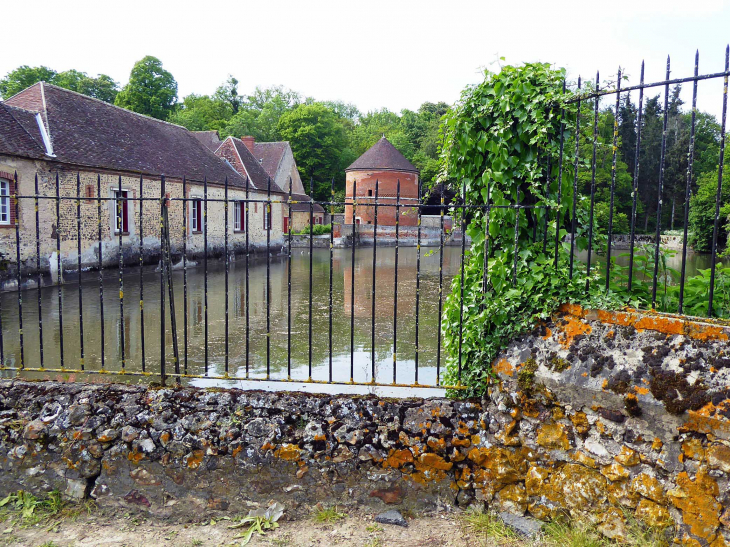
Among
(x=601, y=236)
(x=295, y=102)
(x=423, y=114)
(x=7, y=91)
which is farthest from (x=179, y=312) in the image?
(x=295, y=102)

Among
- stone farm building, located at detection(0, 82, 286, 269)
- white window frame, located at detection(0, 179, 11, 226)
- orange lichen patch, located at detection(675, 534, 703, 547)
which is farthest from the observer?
stone farm building, located at detection(0, 82, 286, 269)

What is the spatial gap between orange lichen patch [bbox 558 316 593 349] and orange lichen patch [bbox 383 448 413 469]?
1.16 meters

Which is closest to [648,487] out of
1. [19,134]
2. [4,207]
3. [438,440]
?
[438,440]

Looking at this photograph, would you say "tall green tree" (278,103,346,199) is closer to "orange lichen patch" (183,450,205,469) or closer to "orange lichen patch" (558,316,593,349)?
"orange lichen patch" (183,450,205,469)

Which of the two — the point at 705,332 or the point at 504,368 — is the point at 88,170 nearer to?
the point at 504,368

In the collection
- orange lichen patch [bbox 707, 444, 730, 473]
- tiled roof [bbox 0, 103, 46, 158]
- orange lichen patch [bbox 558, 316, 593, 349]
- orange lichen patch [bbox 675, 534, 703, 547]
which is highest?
tiled roof [bbox 0, 103, 46, 158]

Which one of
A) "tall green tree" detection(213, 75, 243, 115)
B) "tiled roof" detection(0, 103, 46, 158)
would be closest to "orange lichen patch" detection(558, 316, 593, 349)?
"tiled roof" detection(0, 103, 46, 158)

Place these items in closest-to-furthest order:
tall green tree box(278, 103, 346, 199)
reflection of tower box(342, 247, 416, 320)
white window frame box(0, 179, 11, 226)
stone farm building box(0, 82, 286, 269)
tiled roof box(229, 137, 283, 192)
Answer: reflection of tower box(342, 247, 416, 320)
white window frame box(0, 179, 11, 226)
stone farm building box(0, 82, 286, 269)
tiled roof box(229, 137, 283, 192)
tall green tree box(278, 103, 346, 199)

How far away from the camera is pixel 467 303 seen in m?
3.76

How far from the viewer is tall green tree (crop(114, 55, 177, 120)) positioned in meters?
47.9

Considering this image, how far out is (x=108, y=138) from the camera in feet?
66.7

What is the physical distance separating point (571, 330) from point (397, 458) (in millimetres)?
1314

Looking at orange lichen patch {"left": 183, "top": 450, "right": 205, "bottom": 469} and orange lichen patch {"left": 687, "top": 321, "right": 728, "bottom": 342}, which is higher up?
orange lichen patch {"left": 687, "top": 321, "right": 728, "bottom": 342}

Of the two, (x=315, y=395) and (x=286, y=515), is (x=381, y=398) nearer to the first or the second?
(x=315, y=395)
